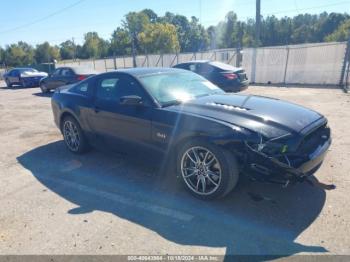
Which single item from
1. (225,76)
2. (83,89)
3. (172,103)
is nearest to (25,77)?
(225,76)

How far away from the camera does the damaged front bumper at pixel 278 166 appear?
2955 mm

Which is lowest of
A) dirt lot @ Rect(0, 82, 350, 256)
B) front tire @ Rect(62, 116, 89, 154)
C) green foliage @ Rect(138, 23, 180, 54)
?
dirt lot @ Rect(0, 82, 350, 256)

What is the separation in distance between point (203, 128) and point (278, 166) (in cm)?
90

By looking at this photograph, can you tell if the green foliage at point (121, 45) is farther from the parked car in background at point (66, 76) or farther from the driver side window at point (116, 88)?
the driver side window at point (116, 88)

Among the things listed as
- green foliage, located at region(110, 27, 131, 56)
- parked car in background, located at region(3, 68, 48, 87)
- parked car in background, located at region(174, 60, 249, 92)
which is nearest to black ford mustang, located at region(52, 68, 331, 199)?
parked car in background, located at region(174, 60, 249, 92)

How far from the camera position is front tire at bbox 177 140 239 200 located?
3154 mm

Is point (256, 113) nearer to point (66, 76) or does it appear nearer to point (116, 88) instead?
point (116, 88)

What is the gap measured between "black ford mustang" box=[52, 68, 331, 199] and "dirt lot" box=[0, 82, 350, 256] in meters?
0.39

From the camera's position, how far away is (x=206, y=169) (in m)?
3.37

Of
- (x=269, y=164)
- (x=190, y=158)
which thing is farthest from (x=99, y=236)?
(x=269, y=164)

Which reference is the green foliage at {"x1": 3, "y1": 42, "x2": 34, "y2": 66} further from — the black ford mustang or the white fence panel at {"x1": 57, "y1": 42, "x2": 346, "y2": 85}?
the black ford mustang

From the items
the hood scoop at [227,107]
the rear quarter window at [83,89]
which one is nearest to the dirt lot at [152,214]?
the hood scoop at [227,107]

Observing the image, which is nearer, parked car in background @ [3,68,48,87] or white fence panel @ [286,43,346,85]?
white fence panel @ [286,43,346,85]

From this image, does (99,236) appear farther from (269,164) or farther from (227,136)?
(269,164)
